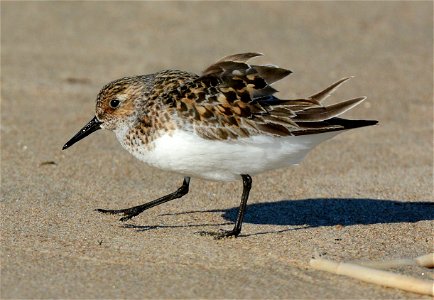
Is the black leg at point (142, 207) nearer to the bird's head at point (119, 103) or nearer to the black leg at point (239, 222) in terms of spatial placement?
the black leg at point (239, 222)

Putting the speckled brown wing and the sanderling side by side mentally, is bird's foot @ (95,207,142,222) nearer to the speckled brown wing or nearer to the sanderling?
the sanderling

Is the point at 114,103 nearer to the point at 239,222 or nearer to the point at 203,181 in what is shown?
the point at 239,222

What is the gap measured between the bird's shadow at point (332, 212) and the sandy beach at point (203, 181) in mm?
20

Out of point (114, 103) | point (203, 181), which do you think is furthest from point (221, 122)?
point (203, 181)

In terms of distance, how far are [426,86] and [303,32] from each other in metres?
2.24

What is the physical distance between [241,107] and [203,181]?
1479mm

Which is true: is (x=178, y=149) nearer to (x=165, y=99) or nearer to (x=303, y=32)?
(x=165, y=99)

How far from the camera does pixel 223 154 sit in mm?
5203

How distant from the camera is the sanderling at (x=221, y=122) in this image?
518cm

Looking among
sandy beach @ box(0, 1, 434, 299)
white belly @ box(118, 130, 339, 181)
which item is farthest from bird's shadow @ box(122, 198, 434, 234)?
white belly @ box(118, 130, 339, 181)

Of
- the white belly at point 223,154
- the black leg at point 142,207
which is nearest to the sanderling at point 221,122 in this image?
the white belly at point 223,154

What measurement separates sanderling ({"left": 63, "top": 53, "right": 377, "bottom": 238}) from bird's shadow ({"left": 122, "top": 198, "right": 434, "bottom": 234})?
0.53 metres

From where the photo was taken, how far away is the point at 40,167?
6.80 meters

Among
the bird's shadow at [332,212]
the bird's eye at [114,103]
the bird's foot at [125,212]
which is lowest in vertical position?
the bird's foot at [125,212]
